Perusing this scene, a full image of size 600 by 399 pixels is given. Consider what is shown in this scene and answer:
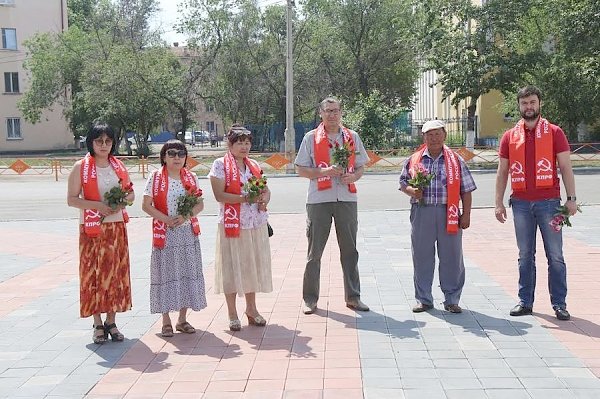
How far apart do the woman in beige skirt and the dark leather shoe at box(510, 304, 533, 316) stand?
2233mm

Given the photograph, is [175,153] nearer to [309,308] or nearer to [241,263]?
[241,263]

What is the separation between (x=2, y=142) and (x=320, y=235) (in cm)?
5003

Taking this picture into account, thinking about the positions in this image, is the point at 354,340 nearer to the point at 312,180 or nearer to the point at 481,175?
the point at 312,180

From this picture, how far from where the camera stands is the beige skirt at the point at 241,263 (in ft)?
21.1

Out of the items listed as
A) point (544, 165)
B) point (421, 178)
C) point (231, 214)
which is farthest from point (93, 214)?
point (544, 165)

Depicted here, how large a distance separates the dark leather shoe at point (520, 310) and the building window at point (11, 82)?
5193 cm

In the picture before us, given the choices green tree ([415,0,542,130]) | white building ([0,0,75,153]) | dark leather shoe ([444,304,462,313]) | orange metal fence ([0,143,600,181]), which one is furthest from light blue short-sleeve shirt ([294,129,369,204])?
white building ([0,0,75,153])

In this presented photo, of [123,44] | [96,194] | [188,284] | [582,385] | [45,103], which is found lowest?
[582,385]

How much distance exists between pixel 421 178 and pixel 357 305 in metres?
1.41

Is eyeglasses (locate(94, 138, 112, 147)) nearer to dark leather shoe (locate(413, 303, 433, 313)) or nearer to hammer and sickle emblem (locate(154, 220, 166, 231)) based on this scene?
hammer and sickle emblem (locate(154, 220, 166, 231))

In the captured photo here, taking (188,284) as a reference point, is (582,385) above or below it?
below

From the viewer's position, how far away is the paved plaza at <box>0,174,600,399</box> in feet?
16.2

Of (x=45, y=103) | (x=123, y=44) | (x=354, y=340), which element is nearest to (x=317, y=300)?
(x=354, y=340)

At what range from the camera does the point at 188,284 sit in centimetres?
639
